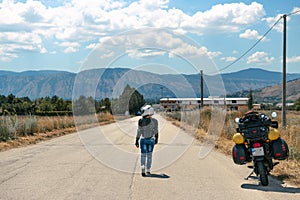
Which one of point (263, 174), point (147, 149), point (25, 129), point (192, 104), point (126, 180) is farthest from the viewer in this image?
point (192, 104)

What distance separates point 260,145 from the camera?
796 cm

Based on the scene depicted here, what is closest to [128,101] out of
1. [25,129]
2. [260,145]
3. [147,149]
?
[25,129]

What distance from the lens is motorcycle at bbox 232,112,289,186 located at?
7.83 meters

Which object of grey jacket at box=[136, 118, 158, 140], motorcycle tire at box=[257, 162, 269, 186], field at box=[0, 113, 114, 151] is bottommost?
field at box=[0, 113, 114, 151]

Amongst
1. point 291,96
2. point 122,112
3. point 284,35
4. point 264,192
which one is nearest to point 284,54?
point 284,35

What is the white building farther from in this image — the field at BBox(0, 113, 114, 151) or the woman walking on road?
the woman walking on road

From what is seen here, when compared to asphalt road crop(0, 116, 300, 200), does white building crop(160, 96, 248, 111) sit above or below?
above

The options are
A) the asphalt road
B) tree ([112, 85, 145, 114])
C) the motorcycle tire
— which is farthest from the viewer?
tree ([112, 85, 145, 114])

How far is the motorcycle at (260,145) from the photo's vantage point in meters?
7.83

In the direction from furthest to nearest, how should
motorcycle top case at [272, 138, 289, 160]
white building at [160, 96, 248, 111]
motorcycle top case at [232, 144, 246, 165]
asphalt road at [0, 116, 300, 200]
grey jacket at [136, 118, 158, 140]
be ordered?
white building at [160, 96, 248, 111] → grey jacket at [136, 118, 158, 140] → motorcycle top case at [232, 144, 246, 165] → motorcycle top case at [272, 138, 289, 160] → asphalt road at [0, 116, 300, 200]

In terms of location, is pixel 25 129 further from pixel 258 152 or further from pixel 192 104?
pixel 192 104

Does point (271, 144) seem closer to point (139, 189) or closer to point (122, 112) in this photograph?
point (139, 189)

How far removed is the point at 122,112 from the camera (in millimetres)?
23062

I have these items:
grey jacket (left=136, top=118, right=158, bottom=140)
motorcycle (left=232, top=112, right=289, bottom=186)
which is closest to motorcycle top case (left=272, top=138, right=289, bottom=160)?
motorcycle (left=232, top=112, right=289, bottom=186)
